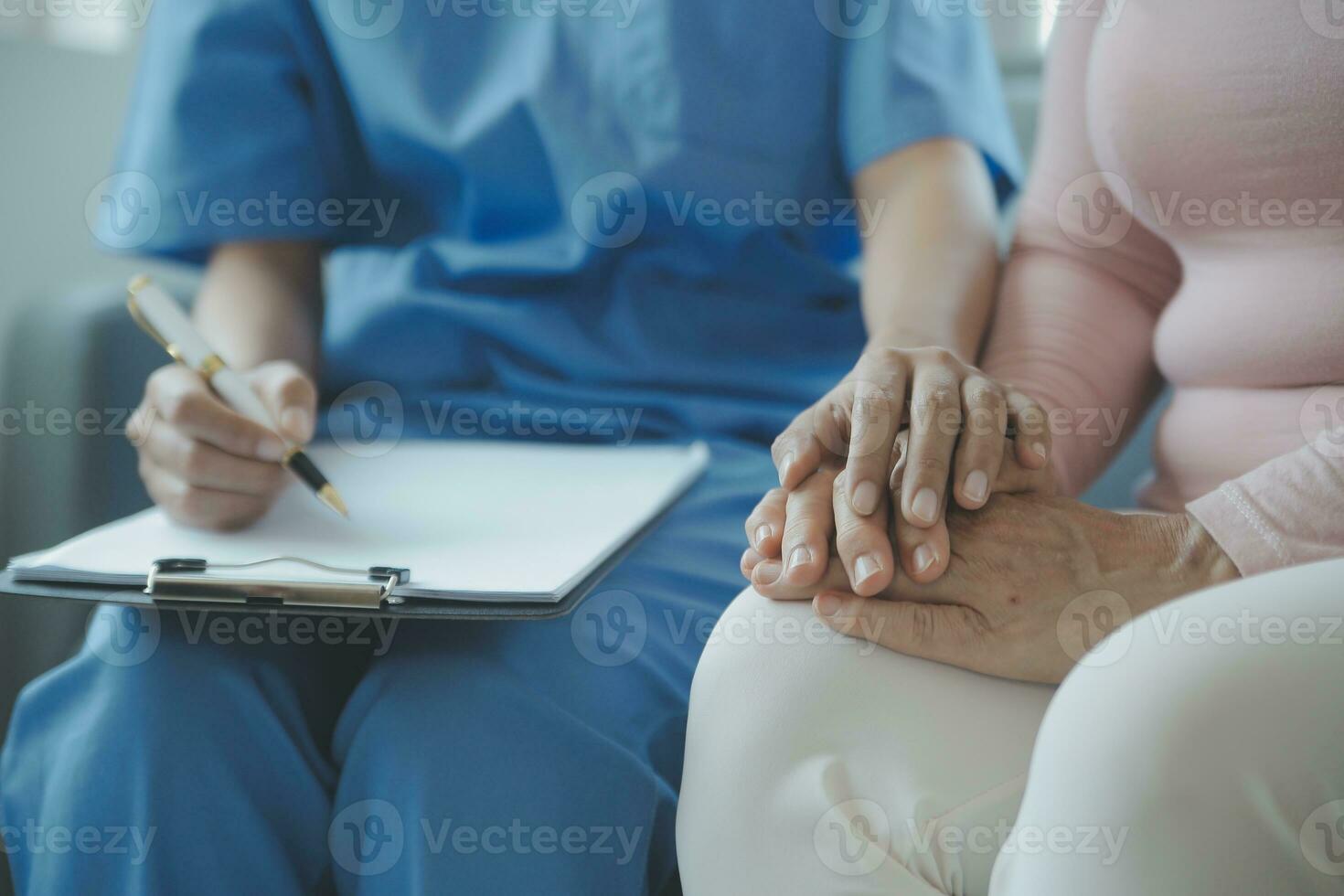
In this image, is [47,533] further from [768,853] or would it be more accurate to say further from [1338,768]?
[1338,768]

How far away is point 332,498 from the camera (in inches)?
25.3

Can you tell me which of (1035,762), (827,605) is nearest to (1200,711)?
(1035,762)

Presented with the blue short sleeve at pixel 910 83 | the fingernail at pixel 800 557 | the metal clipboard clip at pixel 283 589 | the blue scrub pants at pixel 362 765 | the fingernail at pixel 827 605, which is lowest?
the blue scrub pants at pixel 362 765

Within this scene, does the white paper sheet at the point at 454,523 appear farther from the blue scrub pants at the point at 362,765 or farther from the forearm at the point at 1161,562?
the forearm at the point at 1161,562

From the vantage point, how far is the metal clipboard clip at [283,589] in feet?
1.69

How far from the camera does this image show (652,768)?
1.89ft

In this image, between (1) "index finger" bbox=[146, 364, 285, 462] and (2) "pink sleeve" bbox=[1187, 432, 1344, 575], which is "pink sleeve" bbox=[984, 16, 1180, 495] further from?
(1) "index finger" bbox=[146, 364, 285, 462]

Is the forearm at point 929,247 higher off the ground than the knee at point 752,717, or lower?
higher

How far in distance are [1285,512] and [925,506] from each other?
0.16m

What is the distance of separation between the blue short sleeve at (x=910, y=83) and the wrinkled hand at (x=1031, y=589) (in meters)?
0.38

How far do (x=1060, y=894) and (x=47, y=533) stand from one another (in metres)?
0.80

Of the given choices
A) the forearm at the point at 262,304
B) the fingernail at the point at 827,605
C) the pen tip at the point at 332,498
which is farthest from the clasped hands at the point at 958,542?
the forearm at the point at 262,304

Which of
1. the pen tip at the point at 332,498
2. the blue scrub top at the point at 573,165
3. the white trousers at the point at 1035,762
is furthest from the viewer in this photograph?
the blue scrub top at the point at 573,165

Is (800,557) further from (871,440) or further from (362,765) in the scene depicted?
(362,765)
